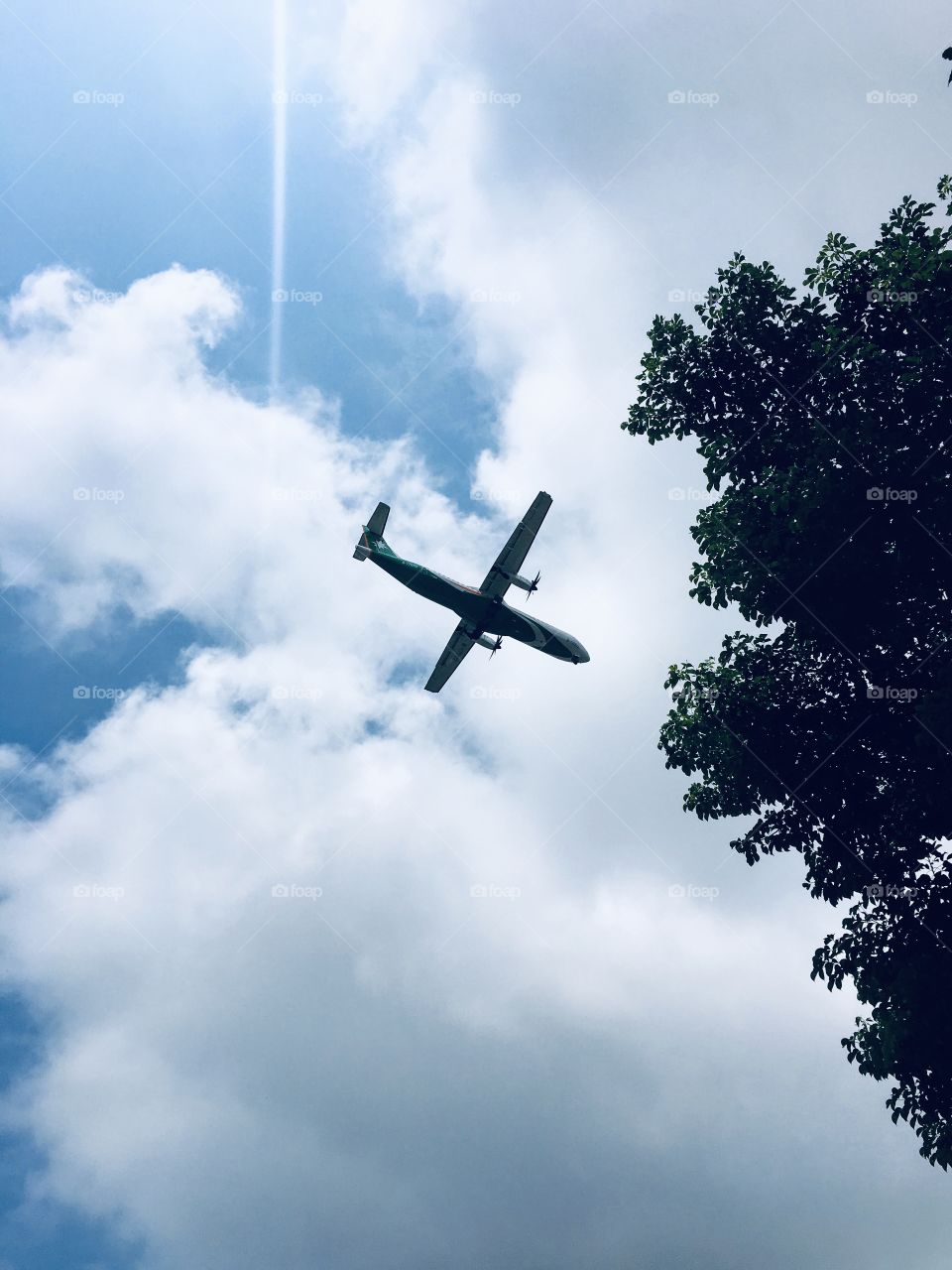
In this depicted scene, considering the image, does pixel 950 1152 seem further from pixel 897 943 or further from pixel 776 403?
pixel 776 403

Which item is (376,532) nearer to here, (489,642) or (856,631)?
(489,642)

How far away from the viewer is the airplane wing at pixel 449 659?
33.8m

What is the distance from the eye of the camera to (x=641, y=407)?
18844 millimetres

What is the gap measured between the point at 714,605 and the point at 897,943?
6814mm
